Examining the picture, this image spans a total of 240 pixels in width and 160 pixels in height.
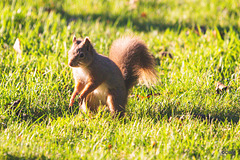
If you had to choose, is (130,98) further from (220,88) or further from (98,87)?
(220,88)

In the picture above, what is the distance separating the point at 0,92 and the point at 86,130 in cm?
78

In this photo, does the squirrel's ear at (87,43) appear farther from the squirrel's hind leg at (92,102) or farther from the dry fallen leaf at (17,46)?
the dry fallen leaf at (17,46)

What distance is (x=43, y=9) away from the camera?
4699 millimetres

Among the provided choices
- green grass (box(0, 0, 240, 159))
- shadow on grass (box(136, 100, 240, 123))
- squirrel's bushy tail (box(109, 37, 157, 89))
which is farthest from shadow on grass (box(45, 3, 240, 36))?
shadow on grass (box(136, 100, 240, 123))

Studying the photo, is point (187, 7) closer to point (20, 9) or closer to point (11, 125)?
point (20, 9)

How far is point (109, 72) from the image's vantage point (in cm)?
258

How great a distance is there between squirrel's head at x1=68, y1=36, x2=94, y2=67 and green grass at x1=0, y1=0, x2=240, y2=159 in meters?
0.39

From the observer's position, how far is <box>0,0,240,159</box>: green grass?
6.85ft

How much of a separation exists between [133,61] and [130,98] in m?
0.32

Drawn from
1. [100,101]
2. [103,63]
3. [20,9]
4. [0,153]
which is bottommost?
[0,153]

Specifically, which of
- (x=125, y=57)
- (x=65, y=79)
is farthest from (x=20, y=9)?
(x=125, y=57)

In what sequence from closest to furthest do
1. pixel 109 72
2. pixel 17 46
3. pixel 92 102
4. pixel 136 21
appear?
pixel 109 72 → pixel 92 102 → pixel 17 46 → pixel 136 21

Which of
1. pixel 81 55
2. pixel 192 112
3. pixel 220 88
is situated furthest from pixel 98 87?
pixel 220 88

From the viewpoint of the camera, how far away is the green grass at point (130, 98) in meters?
2.09
